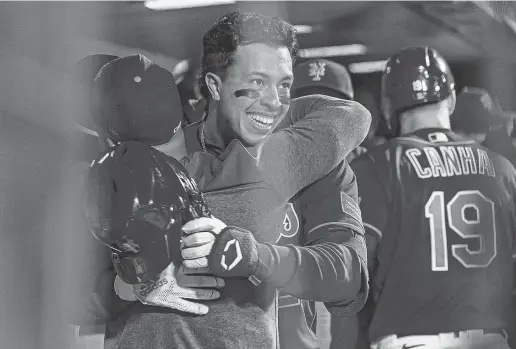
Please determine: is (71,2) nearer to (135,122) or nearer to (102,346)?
(135,122)

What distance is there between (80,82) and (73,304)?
214mm

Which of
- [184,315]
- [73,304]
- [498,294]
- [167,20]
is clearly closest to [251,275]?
[184,315]

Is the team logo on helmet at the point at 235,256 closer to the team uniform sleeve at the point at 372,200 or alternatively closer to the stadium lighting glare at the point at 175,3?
the stadium lighting glare at the point at 175,3

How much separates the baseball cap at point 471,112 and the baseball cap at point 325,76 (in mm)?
236

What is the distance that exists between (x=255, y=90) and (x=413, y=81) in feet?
2.58

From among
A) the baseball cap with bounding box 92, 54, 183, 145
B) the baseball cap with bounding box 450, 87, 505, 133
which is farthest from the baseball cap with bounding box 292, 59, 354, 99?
the baseball cap with bounding box 92, 54, 183, 145

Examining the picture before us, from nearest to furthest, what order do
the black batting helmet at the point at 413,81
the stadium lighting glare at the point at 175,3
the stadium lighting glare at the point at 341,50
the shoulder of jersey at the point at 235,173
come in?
the shoulder of jersey at the point at 235,173 → the stadium lighting glare at the point at 175,3 → the black batting helmet at the point at 413,81 → the stadium lighting glare at the point at 341,50

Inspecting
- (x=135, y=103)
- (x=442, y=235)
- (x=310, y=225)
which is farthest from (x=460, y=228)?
(x=135, y=103)

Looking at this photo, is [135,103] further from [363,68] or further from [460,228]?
[363,68]

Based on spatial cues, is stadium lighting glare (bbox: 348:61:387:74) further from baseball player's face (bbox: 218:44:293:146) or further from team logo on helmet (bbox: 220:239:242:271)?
team logo on helmet (bbox: 220:239:242:271)

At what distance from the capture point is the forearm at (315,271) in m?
0.70

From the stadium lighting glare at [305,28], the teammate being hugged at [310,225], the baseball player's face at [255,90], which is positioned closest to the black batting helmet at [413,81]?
the teammate being hugged at [310,225]

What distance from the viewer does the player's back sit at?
142cm

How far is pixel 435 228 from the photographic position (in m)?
1.46
